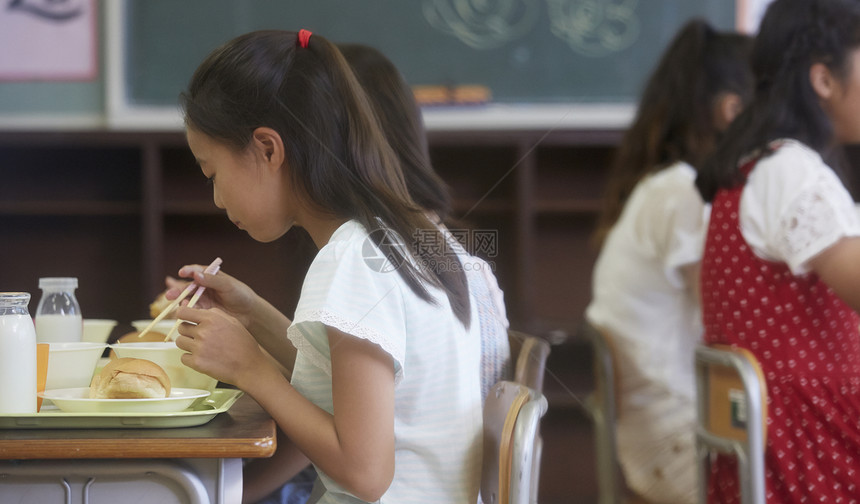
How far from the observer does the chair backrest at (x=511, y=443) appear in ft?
2.20

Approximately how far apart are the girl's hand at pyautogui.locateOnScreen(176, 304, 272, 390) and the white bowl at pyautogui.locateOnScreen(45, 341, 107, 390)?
10 centimetres

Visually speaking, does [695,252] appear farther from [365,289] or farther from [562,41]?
[562,41]

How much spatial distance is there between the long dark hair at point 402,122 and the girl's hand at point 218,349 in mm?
252

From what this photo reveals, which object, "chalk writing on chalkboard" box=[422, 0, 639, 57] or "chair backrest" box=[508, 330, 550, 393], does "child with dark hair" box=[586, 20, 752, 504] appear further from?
"chalk writing on chalkboard" box=[422, 0, 639, 57]

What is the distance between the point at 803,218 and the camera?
3.23ft

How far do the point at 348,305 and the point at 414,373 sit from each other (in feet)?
0.35

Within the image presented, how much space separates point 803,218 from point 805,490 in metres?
0.32

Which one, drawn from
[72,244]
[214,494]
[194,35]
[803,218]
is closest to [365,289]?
[214,494]

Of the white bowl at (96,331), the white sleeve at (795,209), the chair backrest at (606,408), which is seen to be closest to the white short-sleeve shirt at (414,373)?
the white bowl at (96,331)

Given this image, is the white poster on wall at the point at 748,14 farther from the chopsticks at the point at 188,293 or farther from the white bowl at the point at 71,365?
the white bowl at the point at 71,365

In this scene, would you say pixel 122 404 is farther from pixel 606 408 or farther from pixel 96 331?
Result: pixel 606 408

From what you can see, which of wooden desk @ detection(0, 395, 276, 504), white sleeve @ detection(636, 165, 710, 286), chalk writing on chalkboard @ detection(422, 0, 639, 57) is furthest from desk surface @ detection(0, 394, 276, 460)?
chalk writing on chalkboard @ detection(422, 0, 639, 57)

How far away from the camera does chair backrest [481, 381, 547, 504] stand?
2.20 ft

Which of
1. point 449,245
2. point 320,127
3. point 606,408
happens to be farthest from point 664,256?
point 320,127
